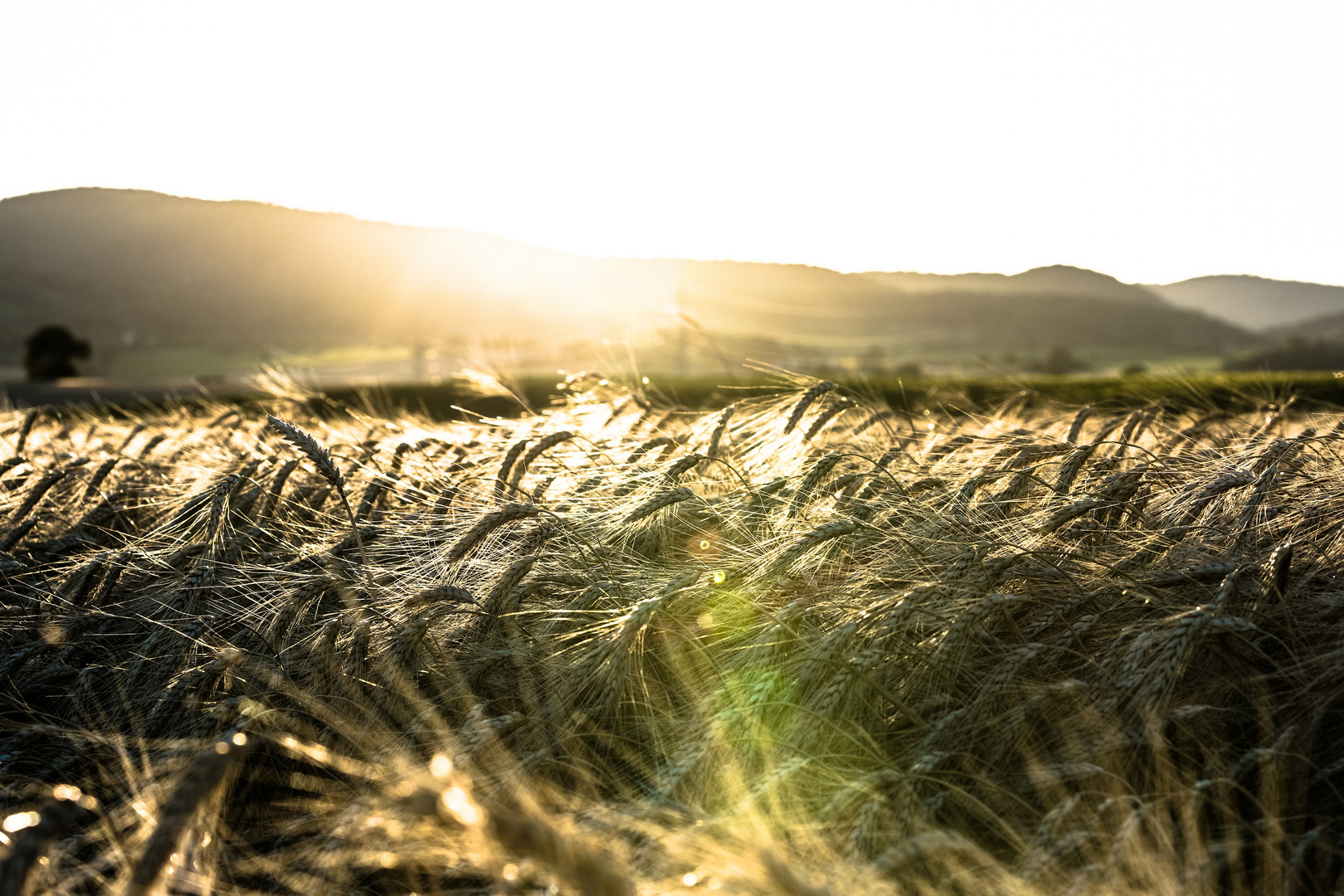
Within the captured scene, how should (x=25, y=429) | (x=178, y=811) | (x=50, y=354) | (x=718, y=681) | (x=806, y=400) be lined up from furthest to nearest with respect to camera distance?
(x=50, y=354) → (x=25, y=429) → (x=806, y=400) → (x=718, y=681) → (x=178, y=811)

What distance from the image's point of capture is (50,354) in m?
31.8

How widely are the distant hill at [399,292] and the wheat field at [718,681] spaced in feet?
282

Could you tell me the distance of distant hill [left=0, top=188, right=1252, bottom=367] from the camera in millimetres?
97688

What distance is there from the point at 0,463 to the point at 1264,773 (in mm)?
5332

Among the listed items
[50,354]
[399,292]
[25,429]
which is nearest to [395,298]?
[399,292]

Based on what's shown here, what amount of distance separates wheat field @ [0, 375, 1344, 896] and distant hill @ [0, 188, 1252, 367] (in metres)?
85.8

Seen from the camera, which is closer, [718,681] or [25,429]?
[718,681]

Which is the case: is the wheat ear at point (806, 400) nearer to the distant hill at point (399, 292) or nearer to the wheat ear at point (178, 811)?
the wheat ear at point (178, 811)

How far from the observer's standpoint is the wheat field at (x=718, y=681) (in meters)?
1.65

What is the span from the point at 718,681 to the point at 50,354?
37617 mm

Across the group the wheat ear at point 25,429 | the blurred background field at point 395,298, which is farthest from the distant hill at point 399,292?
the wheat ear at point 25,429

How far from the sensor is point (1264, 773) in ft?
6.06

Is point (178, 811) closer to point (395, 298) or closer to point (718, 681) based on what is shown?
point (718, 681)

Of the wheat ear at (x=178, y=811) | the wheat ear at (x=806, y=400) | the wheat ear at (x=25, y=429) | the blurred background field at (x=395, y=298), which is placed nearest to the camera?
the wheat ear at (x=178, y=811)
